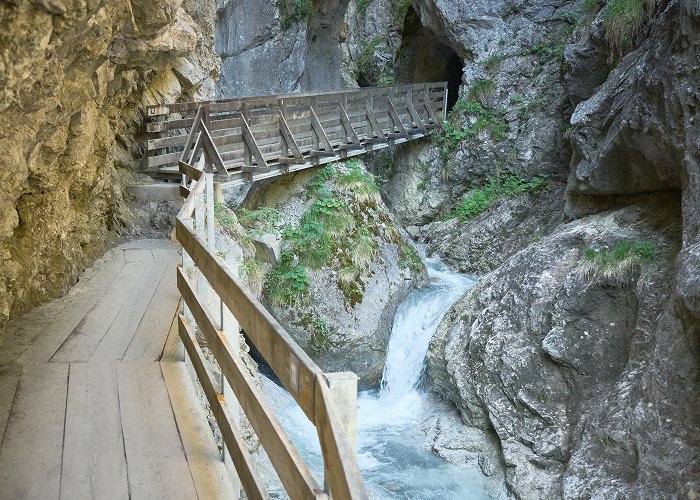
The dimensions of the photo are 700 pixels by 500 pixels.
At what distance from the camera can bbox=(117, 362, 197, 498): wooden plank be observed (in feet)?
10.9

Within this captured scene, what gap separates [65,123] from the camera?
18.4 feet

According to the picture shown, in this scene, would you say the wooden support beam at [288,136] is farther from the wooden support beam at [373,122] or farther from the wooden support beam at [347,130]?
the wooden support beam at [373,122]

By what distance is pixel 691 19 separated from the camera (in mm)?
7289

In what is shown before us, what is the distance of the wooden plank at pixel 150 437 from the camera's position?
331cm

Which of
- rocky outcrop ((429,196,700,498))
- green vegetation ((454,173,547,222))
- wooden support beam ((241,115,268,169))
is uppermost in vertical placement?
wooden support beam ((241,115,268,169))

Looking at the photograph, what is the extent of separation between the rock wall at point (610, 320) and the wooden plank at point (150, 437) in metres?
4.42

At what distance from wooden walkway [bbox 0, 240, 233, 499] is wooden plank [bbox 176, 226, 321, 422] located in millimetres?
888

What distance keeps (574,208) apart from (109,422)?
8287 millimetres

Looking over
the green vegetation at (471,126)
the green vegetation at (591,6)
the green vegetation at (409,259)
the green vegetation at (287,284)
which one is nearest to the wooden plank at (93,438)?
the green vegetation at (287,284)

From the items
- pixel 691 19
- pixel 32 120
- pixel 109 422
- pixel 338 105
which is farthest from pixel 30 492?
pixel 338 105

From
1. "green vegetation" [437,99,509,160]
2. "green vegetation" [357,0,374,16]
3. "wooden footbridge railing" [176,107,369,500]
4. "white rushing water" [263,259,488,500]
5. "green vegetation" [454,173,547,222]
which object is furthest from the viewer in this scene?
"green vegetation" [357,0,374,16]

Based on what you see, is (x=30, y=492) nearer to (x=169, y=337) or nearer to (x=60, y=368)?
(x=60, y=368)

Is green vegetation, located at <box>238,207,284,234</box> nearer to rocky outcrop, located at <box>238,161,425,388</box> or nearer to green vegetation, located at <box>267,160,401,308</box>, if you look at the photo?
rocky outcrop, located at <box>238,161,425,388</box>

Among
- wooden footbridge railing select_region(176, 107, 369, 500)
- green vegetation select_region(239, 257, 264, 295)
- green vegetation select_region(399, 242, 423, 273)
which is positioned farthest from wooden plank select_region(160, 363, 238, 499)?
green vegetation select_region(399, 242, 423, 273)
